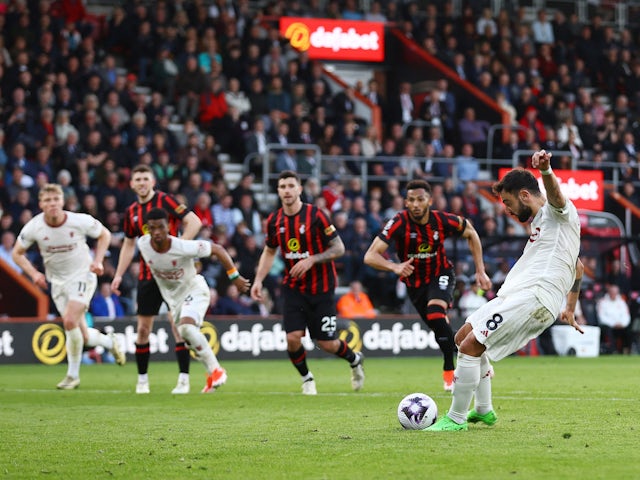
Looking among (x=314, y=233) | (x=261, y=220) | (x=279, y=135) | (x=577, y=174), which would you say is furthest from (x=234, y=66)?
(x=314, y=233)

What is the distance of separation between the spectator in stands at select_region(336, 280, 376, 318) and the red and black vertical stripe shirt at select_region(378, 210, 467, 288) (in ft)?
32.6

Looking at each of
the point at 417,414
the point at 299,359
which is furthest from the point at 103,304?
the point at 417,414

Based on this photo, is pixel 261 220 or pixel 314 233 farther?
pixel 261 220

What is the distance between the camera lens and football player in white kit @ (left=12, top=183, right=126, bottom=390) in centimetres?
1539

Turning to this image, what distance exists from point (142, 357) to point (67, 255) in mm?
1682

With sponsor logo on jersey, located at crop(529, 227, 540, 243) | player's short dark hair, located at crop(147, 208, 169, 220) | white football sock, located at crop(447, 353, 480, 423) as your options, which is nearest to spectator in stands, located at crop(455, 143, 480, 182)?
player's short dark hair, located at crop(147, 208, 169, 220)

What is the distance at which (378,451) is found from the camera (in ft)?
26.9

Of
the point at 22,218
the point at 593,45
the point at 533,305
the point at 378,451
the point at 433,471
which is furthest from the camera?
the point at 593,45

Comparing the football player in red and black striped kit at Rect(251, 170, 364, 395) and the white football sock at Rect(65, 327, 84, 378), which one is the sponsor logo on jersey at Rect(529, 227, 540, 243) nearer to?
the football player in red and black striped kit at Rect(251, 170, 364, 395)

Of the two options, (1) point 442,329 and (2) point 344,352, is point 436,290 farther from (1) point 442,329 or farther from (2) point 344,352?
(2) point 344,352

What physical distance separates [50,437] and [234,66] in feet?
65.3

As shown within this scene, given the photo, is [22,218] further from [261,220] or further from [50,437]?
[50,437]

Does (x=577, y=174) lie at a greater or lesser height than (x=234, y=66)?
lesser

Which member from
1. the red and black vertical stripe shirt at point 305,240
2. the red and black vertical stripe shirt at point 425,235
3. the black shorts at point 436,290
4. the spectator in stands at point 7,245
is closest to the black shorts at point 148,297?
the red and black vertical stripe shirt at point 305,240
